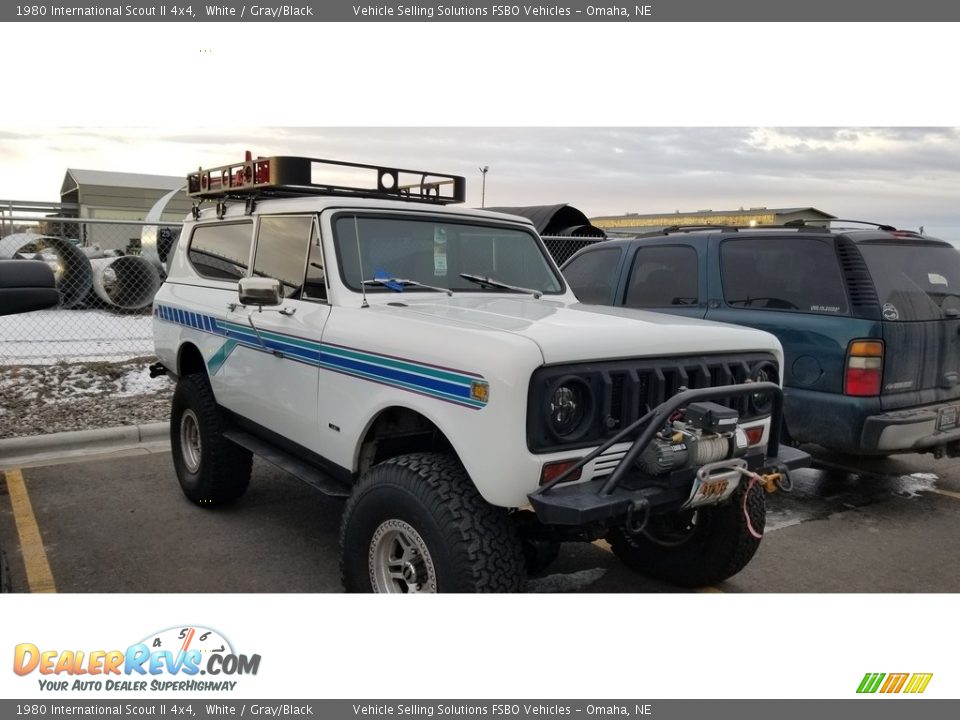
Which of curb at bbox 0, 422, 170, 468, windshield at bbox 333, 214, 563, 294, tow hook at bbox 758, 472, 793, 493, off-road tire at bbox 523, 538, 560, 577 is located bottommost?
curb at bbox 0, 422, 170, 468

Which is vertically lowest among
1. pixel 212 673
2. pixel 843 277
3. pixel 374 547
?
pixel 212 673

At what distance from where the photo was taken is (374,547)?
3.18 m

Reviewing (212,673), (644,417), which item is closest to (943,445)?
(644,417)

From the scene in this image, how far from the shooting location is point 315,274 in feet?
12.9

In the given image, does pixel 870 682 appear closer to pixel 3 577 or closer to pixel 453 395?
pixel 453 395

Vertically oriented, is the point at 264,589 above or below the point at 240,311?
below

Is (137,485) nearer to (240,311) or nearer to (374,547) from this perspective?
(240,311)

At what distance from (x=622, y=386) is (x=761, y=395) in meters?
0.84

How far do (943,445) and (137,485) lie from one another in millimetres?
5787

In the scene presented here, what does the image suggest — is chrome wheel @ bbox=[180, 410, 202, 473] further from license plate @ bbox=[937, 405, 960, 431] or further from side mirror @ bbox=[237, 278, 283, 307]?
license plate @ bbox=[937, 405, 960, 431]

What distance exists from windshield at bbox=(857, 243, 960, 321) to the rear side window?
246 millimetres

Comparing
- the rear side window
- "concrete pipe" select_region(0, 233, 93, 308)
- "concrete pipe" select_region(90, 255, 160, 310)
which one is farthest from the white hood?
"concrete pipe" select_region(0, 233, 93, 308)

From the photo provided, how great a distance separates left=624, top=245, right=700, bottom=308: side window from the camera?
6148 millimetres

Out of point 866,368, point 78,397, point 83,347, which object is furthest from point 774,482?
point 83,347
